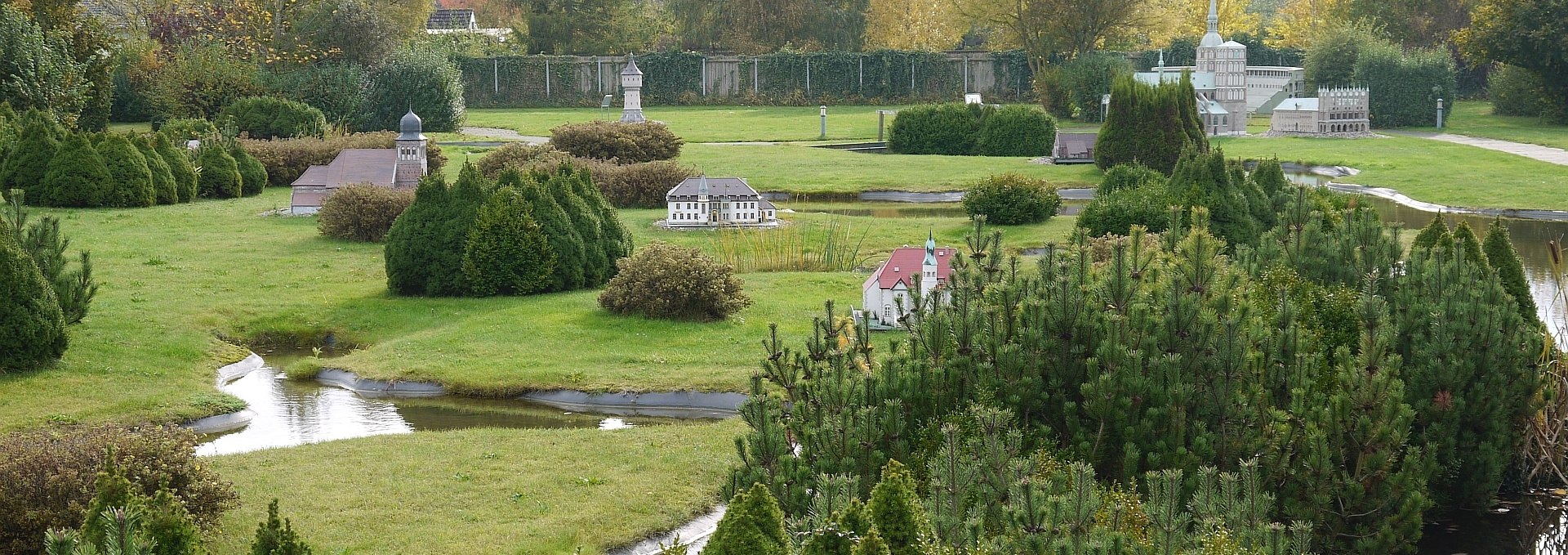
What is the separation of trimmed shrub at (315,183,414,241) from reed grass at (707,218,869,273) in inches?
160

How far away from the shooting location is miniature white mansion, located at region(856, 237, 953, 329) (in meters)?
12.0

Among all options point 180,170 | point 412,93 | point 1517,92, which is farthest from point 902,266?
point 1517,92

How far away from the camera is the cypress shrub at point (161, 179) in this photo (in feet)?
75.9

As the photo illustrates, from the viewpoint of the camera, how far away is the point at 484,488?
901cm

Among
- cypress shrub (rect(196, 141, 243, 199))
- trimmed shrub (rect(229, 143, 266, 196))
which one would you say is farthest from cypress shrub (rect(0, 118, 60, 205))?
trimmed shrub (rect(229, 143, 266, 196))

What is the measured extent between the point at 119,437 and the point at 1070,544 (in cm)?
528

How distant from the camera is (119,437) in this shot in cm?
803

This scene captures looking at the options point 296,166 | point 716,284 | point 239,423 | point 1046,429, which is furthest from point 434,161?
point 1046,429

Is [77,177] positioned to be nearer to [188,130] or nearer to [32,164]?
[32,164]

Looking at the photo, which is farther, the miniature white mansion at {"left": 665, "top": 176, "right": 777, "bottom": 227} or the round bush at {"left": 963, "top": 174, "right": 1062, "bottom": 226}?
the round bush at {"left": 963, "top": 174, "right": 1062, "bottom": 226}

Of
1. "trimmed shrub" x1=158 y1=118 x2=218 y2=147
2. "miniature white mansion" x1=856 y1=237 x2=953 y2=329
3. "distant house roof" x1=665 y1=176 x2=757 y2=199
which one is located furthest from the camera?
"trimmed shrub" x1=158 y1=118 x2=218 y2=147

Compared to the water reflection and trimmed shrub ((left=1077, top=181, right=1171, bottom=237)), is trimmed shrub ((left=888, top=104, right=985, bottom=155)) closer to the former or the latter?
trimmed shrub ((left=1077, top=181, right=1171, bottom=237))

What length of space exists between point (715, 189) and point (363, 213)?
4.53 m

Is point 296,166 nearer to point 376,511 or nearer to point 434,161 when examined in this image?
point 434,161
